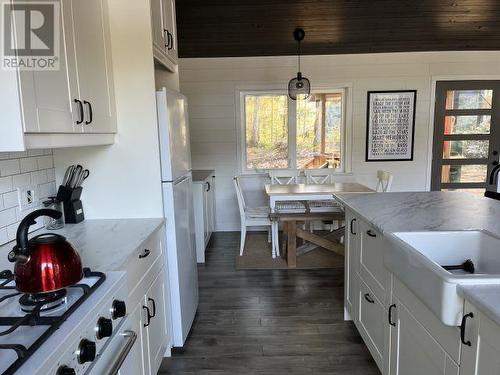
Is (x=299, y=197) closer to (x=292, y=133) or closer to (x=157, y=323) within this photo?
(x=292, y=133)

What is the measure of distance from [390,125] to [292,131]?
4.31 ft

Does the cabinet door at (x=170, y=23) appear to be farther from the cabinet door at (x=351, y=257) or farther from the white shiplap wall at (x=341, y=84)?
the white shiplap wall at (x=341, y=84)

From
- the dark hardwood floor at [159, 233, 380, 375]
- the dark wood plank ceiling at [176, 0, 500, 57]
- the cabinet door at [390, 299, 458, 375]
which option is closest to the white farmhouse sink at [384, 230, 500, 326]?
the cabinet door at [390, 299, 458, 375]

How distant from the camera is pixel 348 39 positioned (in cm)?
429

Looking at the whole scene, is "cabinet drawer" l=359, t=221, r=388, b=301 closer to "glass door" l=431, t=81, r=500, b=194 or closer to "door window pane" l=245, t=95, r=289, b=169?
"door window pane" l=245, t=95, r=289, b=169

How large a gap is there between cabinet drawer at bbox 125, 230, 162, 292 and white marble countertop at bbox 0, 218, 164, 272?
0.14 ft

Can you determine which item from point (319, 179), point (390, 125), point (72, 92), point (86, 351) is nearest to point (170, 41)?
point (72, 92)

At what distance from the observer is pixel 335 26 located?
4.03m

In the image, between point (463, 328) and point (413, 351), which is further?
point (413, 351)

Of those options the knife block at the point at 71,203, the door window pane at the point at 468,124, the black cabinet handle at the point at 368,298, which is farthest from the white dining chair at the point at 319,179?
the knife block at the point at 71,203

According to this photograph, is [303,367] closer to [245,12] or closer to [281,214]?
[281,214]

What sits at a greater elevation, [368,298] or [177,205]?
[177,205]

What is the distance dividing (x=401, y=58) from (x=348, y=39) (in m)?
0.83

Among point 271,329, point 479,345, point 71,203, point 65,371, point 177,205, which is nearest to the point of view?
point 65,371
